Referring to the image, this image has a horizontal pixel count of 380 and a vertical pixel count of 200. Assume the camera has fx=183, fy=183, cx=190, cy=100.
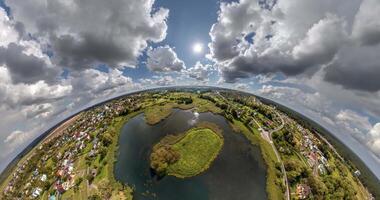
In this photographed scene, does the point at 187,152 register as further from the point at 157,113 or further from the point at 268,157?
the point at 157,113

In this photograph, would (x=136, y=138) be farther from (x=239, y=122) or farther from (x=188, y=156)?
(x=239, y=122)

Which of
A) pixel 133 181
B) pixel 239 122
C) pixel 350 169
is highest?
pixel 239 122

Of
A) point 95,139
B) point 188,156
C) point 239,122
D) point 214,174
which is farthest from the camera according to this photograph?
point 239,122

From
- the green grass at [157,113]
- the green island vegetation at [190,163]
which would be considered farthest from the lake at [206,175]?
the green grass at [157,113]

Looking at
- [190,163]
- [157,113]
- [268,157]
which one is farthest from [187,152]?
[157,113]

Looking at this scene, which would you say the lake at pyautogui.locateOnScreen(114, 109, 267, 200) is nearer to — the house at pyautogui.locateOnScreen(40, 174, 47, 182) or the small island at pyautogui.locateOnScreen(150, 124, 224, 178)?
the small island at pyautogui.locateOnScreen(150, 124, 224, 178)

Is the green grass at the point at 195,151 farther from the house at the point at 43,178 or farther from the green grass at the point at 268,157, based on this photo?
the house at the point at 43,178

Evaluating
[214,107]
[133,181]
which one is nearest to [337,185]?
[133,181]

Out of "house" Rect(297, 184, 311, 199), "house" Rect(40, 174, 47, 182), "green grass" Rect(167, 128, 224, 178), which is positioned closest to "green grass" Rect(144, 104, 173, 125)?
"green grass" Rect(167, 128, 224, 178)
